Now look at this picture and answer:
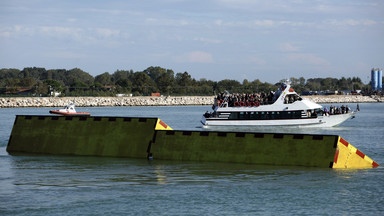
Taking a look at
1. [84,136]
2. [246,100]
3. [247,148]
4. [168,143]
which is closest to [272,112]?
[246,100]

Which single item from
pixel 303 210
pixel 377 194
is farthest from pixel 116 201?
pixel 377 194

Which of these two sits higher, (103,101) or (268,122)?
(268,122)

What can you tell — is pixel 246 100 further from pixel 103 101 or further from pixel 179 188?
pixel 103 101

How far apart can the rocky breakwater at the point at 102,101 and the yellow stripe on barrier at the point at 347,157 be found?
12839 centimetres

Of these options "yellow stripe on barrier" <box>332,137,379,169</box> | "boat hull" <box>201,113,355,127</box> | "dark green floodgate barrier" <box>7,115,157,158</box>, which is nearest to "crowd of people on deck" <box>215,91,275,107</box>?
"boat hull" <box>201,113,355,127</box>

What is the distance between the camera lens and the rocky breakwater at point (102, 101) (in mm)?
142500

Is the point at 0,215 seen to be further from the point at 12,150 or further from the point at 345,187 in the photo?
the point at 12,150

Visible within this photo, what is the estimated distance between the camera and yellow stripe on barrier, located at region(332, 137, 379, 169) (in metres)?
18.2

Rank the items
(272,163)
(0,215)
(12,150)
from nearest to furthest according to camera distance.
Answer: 1. (0,215)
2. (272,163)
3. (12,150)

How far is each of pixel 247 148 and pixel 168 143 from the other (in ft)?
9.72

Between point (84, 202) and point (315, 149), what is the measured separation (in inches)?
301

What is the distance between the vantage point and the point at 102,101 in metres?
159

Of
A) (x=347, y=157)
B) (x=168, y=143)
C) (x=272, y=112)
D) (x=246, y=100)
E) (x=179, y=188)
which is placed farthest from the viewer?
(x=246, y=100)

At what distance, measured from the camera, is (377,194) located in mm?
15641
